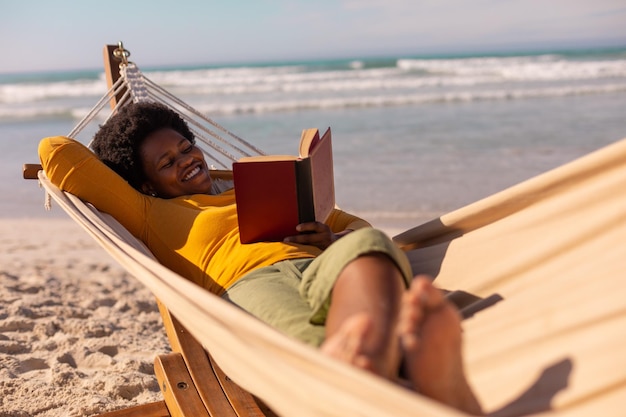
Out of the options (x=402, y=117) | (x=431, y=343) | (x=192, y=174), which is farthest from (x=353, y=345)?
(x=402, y=117)

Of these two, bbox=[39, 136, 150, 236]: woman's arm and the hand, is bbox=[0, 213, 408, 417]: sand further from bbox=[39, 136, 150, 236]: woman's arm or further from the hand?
the hand

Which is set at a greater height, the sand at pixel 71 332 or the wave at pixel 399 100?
the wave at pixel 399 100

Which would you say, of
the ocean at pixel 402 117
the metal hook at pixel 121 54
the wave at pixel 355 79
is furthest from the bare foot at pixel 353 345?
the wave at pixel 355 79

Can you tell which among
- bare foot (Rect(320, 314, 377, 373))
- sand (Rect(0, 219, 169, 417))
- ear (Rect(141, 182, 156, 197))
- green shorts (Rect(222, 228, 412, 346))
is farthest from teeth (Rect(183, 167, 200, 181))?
bare foot (Rect(320, 314, 377, 373))

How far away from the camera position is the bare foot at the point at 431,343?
1.01 m

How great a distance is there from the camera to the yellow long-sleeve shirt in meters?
1.80

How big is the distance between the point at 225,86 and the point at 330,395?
13.3 m

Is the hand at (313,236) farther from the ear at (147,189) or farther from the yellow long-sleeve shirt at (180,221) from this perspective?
the ear at (147,189)

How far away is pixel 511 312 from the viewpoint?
4.44 feet

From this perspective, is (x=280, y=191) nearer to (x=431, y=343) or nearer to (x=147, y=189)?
(x=147, y=189)

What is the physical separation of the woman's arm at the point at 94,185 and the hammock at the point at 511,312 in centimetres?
22

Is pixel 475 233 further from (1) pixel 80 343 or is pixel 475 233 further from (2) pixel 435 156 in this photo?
(2) pixel 435 156

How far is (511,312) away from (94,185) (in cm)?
124

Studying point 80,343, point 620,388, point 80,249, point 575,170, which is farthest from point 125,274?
point 620,388
